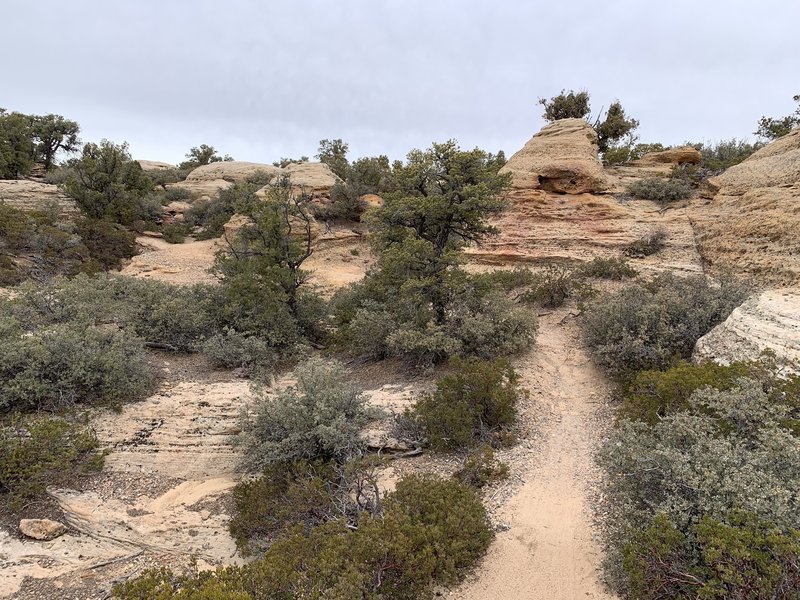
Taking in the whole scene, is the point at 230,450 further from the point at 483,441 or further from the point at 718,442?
the point at 718,442

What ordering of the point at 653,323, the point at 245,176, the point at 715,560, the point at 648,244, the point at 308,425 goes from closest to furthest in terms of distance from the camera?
1. the point at 715,560
2. the point at 308,425
3. the point at 653,323
4. the point at 648,244
5. the point at 245,176

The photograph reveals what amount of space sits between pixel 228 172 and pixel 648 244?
97.6 ft

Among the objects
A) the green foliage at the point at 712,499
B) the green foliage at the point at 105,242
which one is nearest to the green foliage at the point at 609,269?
the green foliage at the point at 712,499

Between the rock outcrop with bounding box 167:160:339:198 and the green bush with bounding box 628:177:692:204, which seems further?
the rock outcrop with bounding box 167:160:339:198

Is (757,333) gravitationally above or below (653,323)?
above

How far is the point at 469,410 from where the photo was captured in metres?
6.88

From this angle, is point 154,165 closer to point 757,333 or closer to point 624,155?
point 624,155

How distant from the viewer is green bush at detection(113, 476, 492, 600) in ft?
11.9

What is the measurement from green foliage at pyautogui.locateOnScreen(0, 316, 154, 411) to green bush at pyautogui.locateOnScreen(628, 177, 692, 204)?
17.2 meters

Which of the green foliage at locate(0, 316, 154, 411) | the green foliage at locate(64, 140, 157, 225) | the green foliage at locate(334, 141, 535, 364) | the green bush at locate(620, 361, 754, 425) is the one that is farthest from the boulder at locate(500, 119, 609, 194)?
the green foliage at locate(64, 140, 157, 225)

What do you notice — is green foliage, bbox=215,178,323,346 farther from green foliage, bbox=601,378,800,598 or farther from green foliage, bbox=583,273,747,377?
green foliage, bbox=601,378,800,598

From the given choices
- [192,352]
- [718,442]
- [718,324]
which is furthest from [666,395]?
[192,352]

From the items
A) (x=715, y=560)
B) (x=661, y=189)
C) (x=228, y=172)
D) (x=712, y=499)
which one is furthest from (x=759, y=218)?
(x=228, y=172)

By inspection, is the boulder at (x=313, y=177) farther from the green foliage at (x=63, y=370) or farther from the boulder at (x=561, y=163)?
the green foliage at (x=63, y=370)
